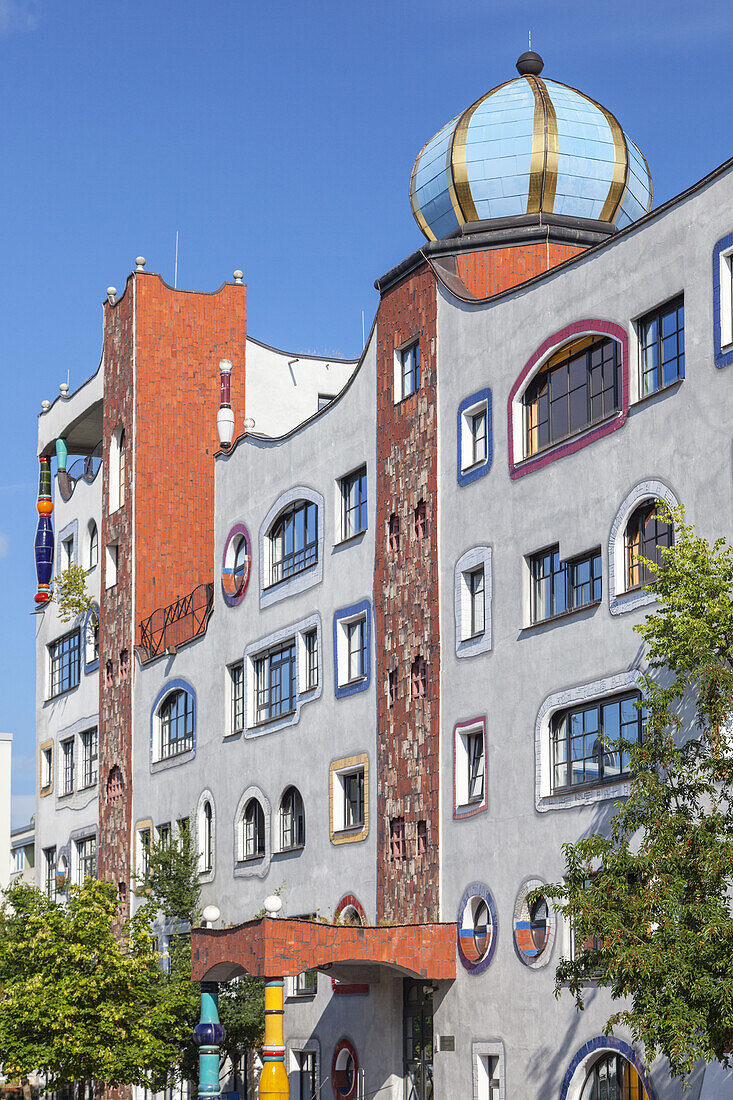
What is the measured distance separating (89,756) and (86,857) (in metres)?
2.71

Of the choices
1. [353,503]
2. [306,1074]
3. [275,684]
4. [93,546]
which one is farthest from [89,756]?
[353,503]

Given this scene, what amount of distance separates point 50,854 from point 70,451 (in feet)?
40.0

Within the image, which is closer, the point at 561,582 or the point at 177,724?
the point at 561,582

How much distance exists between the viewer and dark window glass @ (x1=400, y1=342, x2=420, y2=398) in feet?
96.5

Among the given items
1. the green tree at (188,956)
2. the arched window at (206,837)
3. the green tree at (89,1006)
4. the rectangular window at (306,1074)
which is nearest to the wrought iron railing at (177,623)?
the arched window at (206,837)

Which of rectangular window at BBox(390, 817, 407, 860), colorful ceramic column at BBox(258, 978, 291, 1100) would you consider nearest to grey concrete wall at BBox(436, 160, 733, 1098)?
rectangular window at BBox(390, 817, 407, 860)

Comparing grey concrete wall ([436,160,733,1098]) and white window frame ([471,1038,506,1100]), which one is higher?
grey concrete wall ([436,160,733,1098])

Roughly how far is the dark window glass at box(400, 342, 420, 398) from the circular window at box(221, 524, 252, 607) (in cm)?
750

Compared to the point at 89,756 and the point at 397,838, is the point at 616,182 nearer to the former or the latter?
the point at 397,838

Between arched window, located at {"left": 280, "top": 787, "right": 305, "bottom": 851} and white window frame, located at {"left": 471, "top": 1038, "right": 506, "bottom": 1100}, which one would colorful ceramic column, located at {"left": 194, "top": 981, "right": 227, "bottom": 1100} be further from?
arched window, located at {"left": 280, "top": 787, "right": 305, "bottom": 851}

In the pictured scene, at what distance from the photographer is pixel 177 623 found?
39969 millimetres

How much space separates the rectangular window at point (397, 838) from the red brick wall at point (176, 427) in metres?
14.6

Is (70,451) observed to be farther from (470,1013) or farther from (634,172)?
(470,1013)

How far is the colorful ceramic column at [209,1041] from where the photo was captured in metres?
26.3
